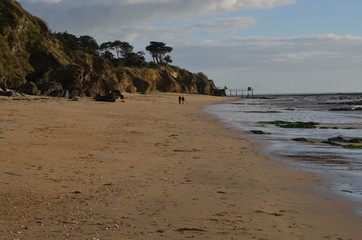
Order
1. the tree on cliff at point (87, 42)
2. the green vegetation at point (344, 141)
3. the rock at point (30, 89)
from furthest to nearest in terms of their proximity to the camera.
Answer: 1. the tree on cliff at point (87, 42)
2. the rock at point (30, 89)
3. the green vegetation at point (344, 141)

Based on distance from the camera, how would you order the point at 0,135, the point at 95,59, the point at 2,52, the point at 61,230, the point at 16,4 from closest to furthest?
the point at 61,230 < the point at 0,135 < the point at 2,52 < the point at 16,4 < the point at 95,59

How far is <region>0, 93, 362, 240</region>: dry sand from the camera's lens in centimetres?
538

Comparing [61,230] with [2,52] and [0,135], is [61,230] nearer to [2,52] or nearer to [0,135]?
[0,135]

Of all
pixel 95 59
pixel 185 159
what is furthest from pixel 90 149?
pixel 95 59

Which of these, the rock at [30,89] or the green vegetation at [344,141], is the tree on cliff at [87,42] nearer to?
the rock at [30,89]

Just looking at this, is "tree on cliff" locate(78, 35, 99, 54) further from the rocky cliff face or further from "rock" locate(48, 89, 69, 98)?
"rock" locate(48, 89, 69, 98)

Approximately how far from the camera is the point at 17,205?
20.0 feet

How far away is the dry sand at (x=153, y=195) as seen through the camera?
17.6 ft

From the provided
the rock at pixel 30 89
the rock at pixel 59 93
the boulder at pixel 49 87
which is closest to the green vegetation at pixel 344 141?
the rock at pixel 59 93

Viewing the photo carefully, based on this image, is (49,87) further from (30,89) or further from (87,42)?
(87,42)

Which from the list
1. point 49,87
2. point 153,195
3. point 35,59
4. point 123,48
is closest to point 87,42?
point 123,48

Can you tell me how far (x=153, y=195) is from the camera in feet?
23.6

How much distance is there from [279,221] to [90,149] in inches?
278

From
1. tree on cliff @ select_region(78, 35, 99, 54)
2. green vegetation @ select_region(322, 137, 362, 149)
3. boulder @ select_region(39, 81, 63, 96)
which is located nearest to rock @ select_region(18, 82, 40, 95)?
boulder @ select_region(39, 81, 63, 96)
